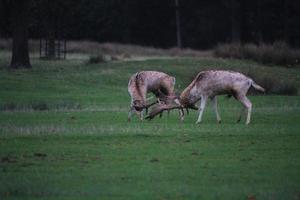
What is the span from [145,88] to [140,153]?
9562 millimetres

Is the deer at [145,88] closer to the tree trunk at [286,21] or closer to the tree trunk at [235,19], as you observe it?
the tree trunk at [235,19]

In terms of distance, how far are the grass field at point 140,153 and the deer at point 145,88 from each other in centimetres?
57

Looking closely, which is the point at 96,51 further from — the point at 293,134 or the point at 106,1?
the point at 293,134

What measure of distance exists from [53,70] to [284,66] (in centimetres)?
1641

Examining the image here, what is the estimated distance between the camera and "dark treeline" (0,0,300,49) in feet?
309

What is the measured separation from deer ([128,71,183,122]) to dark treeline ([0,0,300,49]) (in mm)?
63882

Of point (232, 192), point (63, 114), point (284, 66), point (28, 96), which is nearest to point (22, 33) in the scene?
point (28, 96)

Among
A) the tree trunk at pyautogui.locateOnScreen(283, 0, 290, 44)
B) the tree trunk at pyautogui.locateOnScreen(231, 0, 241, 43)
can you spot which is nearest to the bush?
the tree trunk at pyautogui.locateOnScreen(231, 0, 241, 43)

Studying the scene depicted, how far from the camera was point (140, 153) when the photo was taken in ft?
58.3

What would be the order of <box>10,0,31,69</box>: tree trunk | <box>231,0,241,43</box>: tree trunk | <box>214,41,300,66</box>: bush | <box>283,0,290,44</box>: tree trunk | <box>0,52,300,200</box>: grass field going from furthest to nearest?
<box>231,0,241,43</box>: tree trunk
<box>283,0,290,44</box>: tree trunk
<box>214,41,300,66</box>: bush
<box>10,0,31,69</box>: tree trunk
<box>0,52,300,200</box>: grass field

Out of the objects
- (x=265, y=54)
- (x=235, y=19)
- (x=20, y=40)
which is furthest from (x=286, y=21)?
(x=20, y=40)

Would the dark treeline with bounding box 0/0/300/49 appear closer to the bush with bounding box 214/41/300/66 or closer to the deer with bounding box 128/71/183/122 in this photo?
the bush with bounding box 214/41/300/66

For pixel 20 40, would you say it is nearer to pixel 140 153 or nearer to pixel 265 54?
pixel 265 54

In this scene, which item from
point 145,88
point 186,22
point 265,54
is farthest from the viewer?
point 186,22
